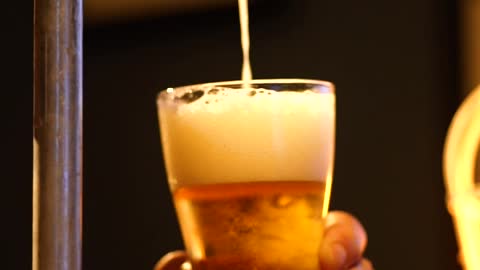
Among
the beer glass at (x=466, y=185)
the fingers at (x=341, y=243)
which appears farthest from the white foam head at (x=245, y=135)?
the beer glass at (x=466, y=185)

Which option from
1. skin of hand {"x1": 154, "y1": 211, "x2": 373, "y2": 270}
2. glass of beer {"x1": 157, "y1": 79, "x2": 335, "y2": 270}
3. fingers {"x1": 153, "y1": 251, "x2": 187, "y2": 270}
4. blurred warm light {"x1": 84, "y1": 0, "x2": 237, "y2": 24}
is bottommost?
fingers {"x1": 153, "y1": 251, "x2": 187, "y2": 270}

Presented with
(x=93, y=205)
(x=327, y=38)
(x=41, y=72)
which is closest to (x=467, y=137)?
(x=327, y=38)

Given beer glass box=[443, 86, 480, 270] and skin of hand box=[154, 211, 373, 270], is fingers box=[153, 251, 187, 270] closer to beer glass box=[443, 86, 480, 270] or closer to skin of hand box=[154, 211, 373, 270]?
skin of hand box=[154, 211, 373, 270]

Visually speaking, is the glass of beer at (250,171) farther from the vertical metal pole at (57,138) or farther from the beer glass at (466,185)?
the beer glass at (466,185)

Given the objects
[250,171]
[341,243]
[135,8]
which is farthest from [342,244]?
[135,8]

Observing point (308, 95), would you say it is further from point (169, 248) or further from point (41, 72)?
point (169, 248)

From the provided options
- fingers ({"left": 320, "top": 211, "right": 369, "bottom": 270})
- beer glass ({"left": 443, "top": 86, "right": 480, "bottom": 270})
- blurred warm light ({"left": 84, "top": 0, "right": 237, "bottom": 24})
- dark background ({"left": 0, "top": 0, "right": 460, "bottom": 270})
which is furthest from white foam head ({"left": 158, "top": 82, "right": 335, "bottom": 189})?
blurred warm light ({"left": 84, "top": 0, "right": 237, "bottom": 24})
